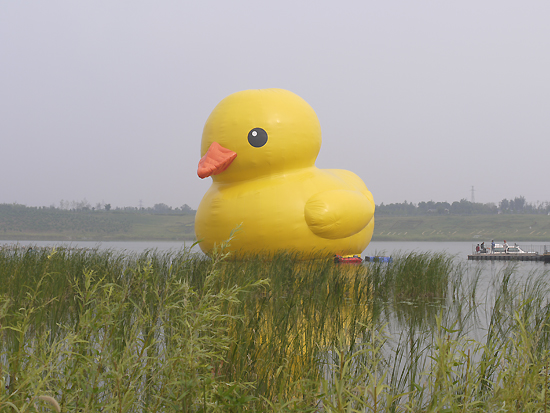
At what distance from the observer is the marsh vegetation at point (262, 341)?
1.43m

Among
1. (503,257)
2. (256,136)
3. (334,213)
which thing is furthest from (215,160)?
(503,257)

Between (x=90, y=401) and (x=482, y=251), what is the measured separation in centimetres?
1700

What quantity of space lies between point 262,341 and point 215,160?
4.35 metres

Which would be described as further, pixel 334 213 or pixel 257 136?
pixel 257 136

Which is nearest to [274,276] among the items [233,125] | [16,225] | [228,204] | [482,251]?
[228,204]

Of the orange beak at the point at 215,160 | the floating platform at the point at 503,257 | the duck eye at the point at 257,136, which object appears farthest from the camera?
the floating platform at the point at 503,257

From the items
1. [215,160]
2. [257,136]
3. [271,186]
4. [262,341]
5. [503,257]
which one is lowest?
[503,257]

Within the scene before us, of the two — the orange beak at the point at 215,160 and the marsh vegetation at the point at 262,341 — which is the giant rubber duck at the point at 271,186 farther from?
the marsh vegetation at the point at 262,341

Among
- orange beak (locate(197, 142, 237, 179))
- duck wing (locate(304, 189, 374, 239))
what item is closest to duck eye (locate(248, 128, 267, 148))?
orange beak (locate(197, 142, 237, 179))

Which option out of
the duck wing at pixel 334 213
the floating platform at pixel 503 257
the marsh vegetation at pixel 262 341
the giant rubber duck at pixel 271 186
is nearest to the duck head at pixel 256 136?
the giant rubber duck at pixel 271 186

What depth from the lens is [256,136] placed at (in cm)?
655

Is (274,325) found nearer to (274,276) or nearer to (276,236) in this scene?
(274,276)

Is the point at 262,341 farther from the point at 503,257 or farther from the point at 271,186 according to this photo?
the point at 503,257

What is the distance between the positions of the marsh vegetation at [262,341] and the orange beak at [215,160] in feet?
4.85
